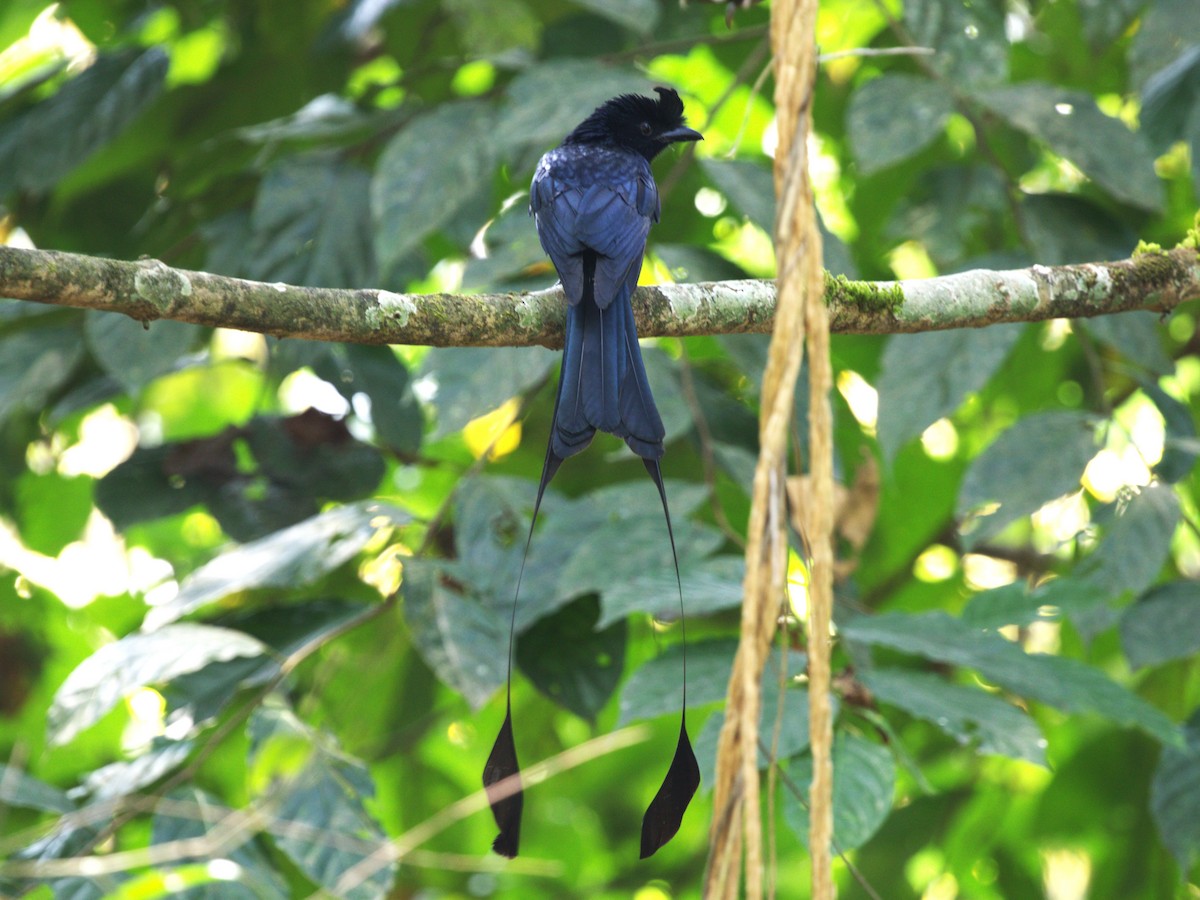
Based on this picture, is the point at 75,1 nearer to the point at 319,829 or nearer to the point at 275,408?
the point at 275,408

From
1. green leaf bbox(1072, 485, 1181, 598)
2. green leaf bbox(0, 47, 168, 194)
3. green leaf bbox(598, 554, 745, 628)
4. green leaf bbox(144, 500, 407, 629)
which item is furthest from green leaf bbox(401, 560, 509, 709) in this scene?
green leaf bbox(0, 47, 168, 194)

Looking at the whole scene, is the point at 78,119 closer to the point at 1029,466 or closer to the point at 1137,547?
the point at 1029,466

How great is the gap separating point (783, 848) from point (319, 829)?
178 centimetres

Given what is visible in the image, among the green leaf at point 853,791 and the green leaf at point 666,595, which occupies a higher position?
the green leaf at point 666,595

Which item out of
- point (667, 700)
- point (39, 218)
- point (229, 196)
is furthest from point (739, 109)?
point (667, 700)

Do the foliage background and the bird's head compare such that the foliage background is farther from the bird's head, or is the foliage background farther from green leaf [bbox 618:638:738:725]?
the bird's head

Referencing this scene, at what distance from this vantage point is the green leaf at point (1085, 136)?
253 centimetres

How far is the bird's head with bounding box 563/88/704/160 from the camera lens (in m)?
2.94

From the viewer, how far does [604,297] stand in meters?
1.89

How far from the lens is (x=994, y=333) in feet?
8.13

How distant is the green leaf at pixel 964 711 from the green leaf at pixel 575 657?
0.62m

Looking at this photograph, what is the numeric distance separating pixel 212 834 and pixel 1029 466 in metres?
1.76

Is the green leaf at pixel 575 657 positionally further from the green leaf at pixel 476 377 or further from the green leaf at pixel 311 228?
the green leaf at pixel 311 228

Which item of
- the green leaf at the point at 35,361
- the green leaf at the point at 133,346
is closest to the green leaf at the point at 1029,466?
the green leaf at the point at 133,346
